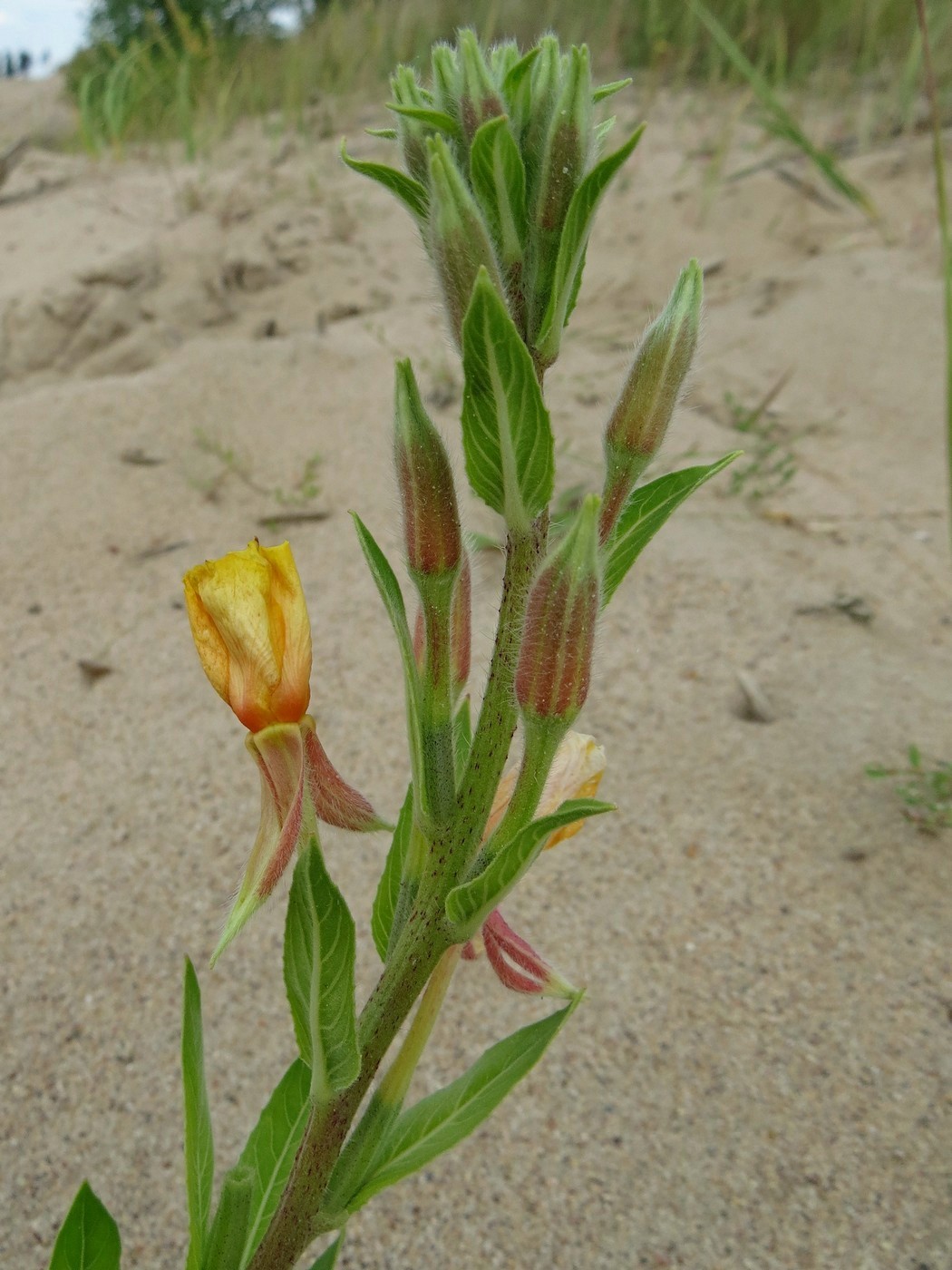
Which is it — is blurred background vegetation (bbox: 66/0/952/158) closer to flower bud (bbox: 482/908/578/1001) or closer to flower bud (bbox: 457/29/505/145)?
flower bud (bbox: 457/29/505/145)

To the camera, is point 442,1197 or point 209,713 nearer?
point 442,1197

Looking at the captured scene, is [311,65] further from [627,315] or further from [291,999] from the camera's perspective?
[291,999]

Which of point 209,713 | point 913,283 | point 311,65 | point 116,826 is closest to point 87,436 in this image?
point 209,713

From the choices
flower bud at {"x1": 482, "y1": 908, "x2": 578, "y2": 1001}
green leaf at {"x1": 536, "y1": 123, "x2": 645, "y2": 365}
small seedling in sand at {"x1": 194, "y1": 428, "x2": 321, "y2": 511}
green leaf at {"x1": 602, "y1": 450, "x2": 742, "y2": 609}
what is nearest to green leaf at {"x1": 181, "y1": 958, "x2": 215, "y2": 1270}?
flower bud at {"x1": 482, "y1": 908, "x2": 578, "y2": 1001}

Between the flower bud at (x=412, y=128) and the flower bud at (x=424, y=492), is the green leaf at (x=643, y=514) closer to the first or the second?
the flower bud at (x=424, y=492)

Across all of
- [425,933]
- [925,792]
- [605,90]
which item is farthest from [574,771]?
[925,792]

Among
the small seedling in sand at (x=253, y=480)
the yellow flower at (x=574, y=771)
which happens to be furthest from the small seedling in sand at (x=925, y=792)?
the small seedling in sand at (x=253, y=480)

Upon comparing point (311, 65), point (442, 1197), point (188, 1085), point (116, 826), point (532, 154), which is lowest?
point (442, 1197)

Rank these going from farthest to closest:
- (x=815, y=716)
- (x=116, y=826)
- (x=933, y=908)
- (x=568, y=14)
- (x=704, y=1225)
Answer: (x=568, y=14) < (x=815, y=716) < (x=116, y=826) < (x=933, y=908) < (x=704, y=1225)
